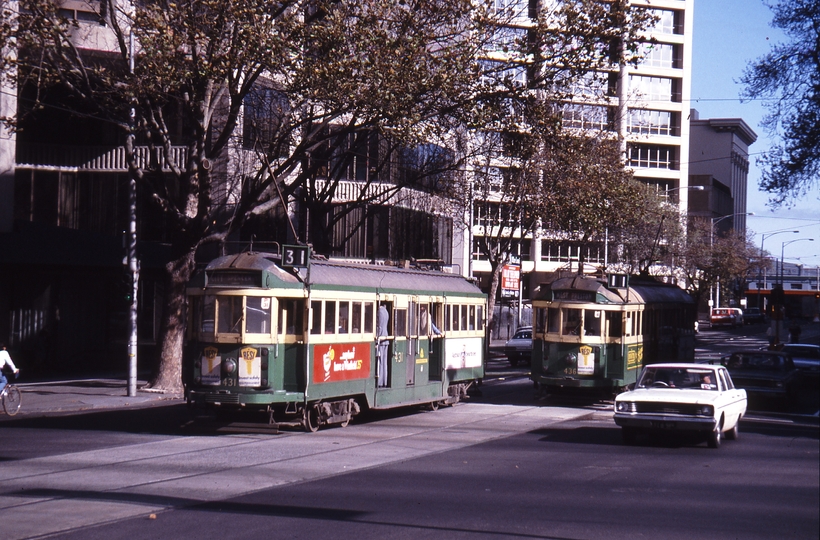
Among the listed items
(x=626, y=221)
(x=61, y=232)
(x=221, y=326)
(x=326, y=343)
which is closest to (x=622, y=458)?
(x=326, y=343)

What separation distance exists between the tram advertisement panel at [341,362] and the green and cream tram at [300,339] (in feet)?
0.06

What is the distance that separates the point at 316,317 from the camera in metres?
17.5

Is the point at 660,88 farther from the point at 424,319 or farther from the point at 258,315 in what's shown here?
the point at 258,315

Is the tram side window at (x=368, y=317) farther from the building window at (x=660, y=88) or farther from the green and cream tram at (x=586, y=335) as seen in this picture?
the building window at (x=660, y=88)

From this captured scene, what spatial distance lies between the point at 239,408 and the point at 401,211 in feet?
83.8

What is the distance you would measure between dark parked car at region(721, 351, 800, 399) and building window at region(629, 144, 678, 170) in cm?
5959

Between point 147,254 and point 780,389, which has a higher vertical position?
point 147,254

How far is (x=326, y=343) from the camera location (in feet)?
57.6

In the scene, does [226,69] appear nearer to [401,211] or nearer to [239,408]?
[239,408]

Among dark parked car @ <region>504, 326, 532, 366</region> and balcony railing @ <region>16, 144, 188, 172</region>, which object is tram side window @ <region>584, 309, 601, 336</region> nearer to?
dark parked car @ <region>504, 326, 532, 366</region>

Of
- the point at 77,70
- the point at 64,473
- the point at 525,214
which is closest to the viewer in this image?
the point at 64,473

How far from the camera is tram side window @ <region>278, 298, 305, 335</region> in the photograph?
1698 centimetres

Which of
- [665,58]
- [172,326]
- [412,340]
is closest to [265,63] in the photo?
[412,340]

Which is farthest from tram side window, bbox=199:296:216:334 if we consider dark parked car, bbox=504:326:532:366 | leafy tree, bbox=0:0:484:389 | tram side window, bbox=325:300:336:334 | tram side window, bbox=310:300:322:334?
dark parked car, bbox=504:326:532:366
